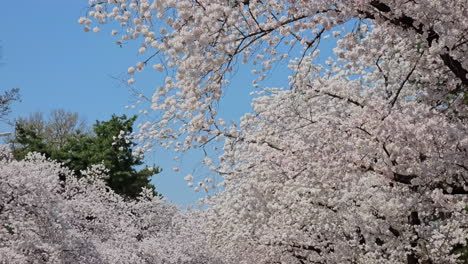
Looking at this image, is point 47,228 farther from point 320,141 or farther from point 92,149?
point 92,149

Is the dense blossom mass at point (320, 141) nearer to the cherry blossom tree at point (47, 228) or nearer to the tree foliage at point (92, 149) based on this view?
the cherry blossom tree at point (47, 228)

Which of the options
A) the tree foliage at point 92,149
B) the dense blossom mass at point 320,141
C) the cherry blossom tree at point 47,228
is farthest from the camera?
the tree foliage at point 92,149

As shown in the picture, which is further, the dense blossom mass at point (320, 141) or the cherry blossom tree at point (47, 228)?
the cherry blossom tree at point (47, 228)

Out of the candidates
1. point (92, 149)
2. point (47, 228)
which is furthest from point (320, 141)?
point (92, 149)

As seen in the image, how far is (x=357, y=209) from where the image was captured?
1430cm

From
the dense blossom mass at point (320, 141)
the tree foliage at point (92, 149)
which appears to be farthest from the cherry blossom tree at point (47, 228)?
the tree foliage at point (92, 149)

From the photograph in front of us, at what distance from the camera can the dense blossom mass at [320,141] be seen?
25.5 feet

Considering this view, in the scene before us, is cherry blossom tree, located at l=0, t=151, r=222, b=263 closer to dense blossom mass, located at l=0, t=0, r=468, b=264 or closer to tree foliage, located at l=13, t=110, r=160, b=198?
dense blossom mass, located at l=0, t=0, r=468, b=264

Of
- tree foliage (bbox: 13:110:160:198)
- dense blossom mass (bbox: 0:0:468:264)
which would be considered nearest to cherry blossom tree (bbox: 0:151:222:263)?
dense blossom mass (bbox: 0:0:468:264)

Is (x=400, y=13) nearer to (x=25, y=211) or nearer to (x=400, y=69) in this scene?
(x=400, y=69)

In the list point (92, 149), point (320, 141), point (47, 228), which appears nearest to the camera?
point (320, 141)

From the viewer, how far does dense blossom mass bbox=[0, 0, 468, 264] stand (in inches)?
306

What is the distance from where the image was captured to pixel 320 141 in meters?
11.8

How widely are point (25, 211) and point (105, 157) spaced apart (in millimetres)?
24730
